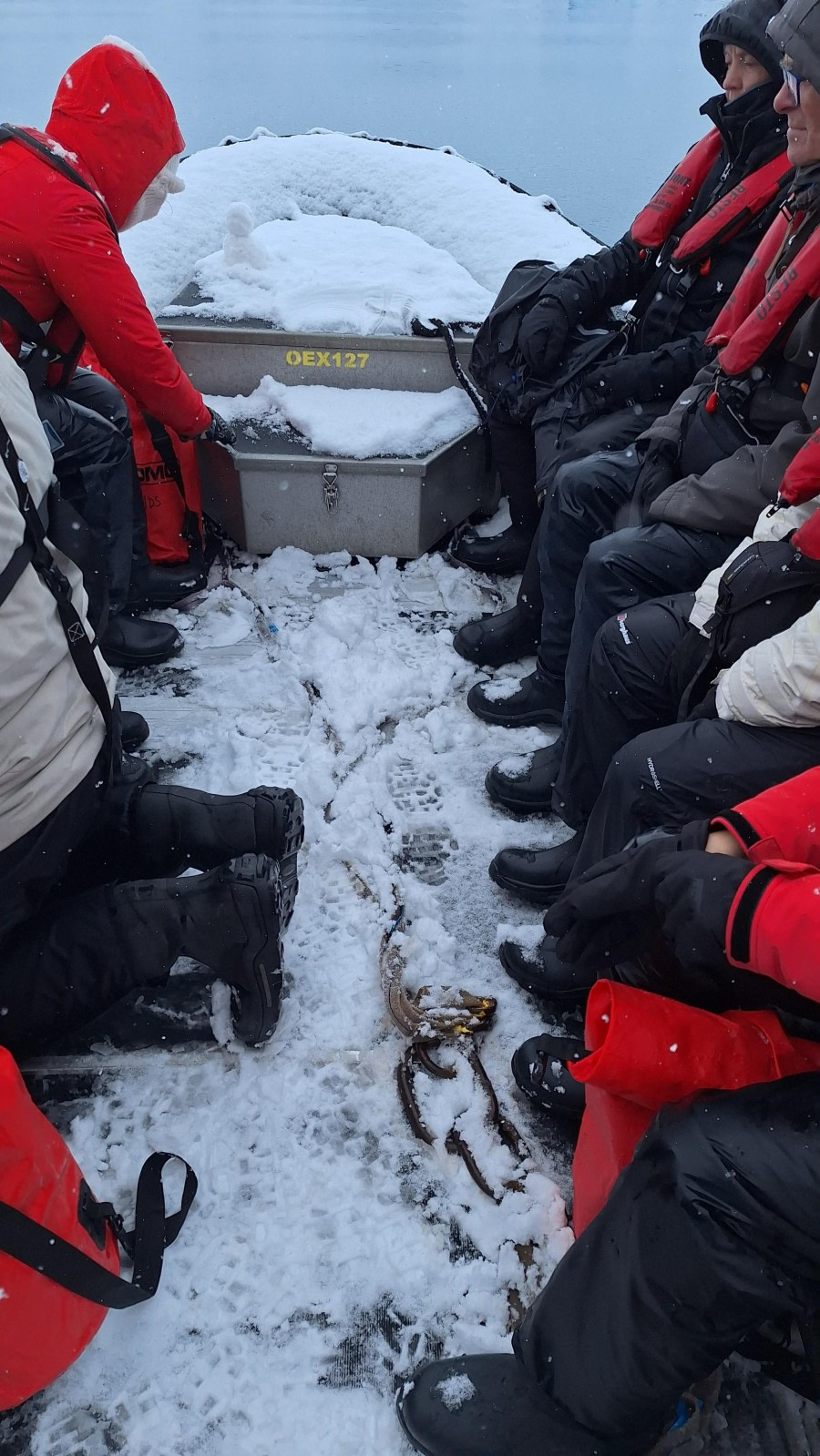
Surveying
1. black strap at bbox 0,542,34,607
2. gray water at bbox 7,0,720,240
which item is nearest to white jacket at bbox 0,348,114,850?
black strap at bbox 0,542,34,607

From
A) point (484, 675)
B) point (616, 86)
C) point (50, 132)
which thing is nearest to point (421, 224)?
point (50, 132)

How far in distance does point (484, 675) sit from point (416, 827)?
A: 2.04ft

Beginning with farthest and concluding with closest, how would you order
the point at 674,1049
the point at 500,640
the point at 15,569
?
the point at 500,640 → the point at 15,569 → the point at 674,1049

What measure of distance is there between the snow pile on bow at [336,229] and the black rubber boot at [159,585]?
0.94 meters

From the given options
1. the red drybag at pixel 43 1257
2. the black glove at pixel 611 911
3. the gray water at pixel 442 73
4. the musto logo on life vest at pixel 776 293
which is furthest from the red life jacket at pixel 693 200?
the gray water at pixel 442 73

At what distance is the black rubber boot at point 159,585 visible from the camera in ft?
8.79

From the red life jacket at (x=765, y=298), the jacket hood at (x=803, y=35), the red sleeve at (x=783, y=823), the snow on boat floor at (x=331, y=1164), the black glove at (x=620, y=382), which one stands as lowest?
the snow on boat floor at (x=331, y=1164)

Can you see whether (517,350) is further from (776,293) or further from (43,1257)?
(43,1257)

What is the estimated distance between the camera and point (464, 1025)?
1.56 meters

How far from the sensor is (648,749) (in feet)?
4.82

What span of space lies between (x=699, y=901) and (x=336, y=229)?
375 cm

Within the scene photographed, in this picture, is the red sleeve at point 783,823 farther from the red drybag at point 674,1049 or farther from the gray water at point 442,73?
the gray water at point 442,73

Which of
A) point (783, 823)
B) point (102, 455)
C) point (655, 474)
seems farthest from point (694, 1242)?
point (102, 455)

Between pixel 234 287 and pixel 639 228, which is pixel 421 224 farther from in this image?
pixel 639 228
